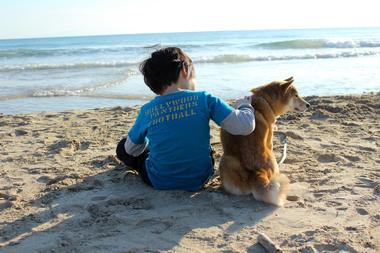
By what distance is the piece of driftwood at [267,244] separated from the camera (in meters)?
2.87

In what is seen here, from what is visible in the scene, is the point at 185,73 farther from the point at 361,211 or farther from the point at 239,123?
the point at 361,211

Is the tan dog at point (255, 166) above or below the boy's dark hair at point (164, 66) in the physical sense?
below

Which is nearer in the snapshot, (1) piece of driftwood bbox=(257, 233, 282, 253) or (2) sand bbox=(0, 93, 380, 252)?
(1) piece of driftwood bbox=(257, 233, 282, 253)

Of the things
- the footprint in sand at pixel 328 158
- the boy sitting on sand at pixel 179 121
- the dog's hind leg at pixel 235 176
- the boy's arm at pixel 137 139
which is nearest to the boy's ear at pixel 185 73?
the boy sitting on sand at pixel 179 121

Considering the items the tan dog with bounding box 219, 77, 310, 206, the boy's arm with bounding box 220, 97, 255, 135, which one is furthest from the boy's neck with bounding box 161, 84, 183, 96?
the tan dog with bounding box 219, 77, 310, 206

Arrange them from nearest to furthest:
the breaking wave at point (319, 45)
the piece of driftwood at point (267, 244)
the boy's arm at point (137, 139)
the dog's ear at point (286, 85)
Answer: the piece of driftwood at point (267, 244)
the boy's arm at point (137, 139)
the dog's ear at point (286, 85)
the breaking wave at point (319, 45)

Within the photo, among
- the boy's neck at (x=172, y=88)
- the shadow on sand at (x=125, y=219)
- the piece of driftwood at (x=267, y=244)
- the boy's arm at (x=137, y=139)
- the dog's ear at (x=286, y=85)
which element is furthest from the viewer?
the dog's ear at (x=286, y=85)

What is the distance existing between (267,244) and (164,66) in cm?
150

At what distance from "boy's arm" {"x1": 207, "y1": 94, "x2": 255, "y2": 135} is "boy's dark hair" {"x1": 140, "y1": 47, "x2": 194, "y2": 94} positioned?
32 cm

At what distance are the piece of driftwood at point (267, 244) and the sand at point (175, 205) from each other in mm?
48

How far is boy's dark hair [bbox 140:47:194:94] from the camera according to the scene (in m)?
3.49

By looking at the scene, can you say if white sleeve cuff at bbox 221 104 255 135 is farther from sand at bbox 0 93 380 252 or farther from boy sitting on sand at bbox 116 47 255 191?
sand at bbox 0 93 380 252

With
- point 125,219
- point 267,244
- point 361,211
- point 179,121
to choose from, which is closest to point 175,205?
point 125,219

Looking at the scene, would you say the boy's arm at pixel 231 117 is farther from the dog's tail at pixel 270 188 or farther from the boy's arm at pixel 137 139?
the boy's arm at pixel 137 139
